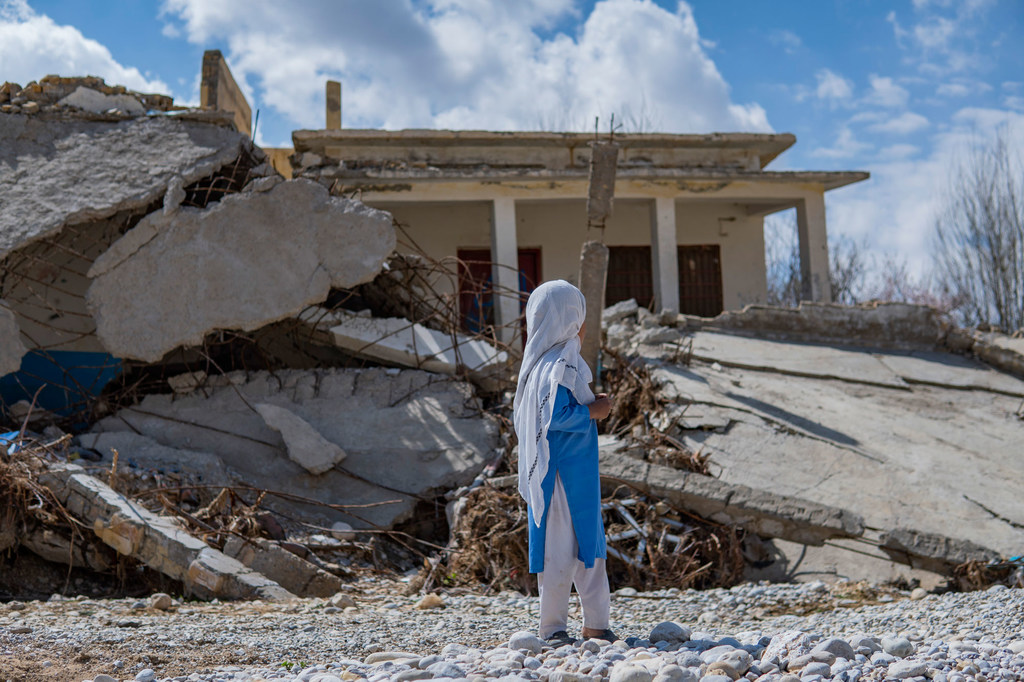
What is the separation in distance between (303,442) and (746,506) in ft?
11.9

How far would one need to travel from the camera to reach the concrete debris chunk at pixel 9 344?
737 cm

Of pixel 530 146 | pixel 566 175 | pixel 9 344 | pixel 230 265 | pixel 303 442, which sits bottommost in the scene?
pixel 303 442

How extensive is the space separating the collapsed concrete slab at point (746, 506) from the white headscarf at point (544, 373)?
2821 mm

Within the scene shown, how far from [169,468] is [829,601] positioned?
4.96 meters

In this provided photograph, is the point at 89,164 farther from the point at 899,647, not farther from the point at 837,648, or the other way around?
the point at 899,647

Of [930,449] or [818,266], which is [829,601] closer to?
[930,449]

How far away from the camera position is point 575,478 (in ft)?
11.5

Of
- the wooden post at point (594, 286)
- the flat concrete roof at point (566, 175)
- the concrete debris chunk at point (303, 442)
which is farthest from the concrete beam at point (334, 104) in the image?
the wooden post at point (594, 286)

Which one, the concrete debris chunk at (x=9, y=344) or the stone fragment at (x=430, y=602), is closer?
the stone fragment at (x=430, y=602)

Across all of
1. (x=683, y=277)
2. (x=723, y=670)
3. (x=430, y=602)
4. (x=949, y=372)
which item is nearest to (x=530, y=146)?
(x=683, y=277)

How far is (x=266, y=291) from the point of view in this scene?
7.97m

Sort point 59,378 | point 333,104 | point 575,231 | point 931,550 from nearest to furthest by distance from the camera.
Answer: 1. point 931,550
2. point 59,378
3. point 575,231
4. point 333,104

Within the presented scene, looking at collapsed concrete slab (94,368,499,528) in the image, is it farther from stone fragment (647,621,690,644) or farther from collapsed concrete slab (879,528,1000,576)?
stone fragment (647,621,690,644)

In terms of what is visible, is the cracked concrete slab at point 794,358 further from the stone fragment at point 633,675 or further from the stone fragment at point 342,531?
the stone fragment at point 633,675
